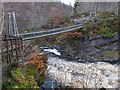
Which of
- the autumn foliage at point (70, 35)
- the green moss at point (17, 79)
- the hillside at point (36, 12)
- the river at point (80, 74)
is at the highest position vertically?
the hillside at point (36, 12)

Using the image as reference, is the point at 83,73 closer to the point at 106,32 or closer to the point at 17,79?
the point at 17,79

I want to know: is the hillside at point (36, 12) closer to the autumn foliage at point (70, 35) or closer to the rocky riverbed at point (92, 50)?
the autumn foliage at point (70, 35)

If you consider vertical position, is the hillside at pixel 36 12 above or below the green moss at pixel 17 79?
above

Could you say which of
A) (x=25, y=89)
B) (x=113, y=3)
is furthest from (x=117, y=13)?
(x=25, y=89)

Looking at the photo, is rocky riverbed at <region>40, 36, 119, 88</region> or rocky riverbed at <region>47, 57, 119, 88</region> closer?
rocky riverbed at <region>47, 57, 119, 88</region>

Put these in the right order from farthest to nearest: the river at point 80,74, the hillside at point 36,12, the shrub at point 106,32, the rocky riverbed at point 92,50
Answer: the hillside at point 36,12
the shrub at point 106,32
the rocky riverbed at point 92,50
the river at point 80,74

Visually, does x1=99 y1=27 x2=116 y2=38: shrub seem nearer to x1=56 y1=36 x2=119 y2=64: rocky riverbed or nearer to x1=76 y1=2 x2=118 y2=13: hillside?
x1=56 y1=36 x2=119 y2=64: rocky riverbed

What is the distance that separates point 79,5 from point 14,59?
482 inches

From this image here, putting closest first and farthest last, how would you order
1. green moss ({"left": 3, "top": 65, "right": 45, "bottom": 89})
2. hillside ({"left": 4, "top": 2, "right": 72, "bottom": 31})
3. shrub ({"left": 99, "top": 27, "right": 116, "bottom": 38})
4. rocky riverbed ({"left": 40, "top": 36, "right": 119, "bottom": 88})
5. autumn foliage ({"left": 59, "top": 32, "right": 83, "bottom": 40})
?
green moss ({"left": 3, "top": 65, "right": 45, "bottom": 89}), rocky riverbed ({"left": 40, "top": 36, "right": 119, "bottom": 88}), shrub ({"left": 99, "top": 27, "right": 116, "bottom": 38}), autumn foliage ({"left": 59, "top": 32, "right": 83, "bottom": 40}), hillside ({"left": 4, "top": 2, "right": 72, "bottom": 31})

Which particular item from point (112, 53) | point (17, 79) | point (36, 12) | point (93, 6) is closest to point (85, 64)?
point (112, 53)

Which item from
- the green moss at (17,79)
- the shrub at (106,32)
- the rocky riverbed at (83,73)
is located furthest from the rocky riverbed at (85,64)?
the green moss at (17,79)

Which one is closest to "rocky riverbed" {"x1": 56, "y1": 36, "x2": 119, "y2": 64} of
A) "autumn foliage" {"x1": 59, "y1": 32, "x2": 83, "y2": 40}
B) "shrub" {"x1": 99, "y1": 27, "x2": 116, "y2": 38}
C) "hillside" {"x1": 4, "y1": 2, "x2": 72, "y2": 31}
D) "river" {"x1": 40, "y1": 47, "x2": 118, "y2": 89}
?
"shrub" {"x1": 99, "y1": 27, "x2": 116, "y2": 38}

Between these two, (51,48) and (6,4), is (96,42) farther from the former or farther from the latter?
(6,4)

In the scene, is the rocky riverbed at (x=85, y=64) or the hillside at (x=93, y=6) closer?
the rocky riverbed at (x=85, y=64)
